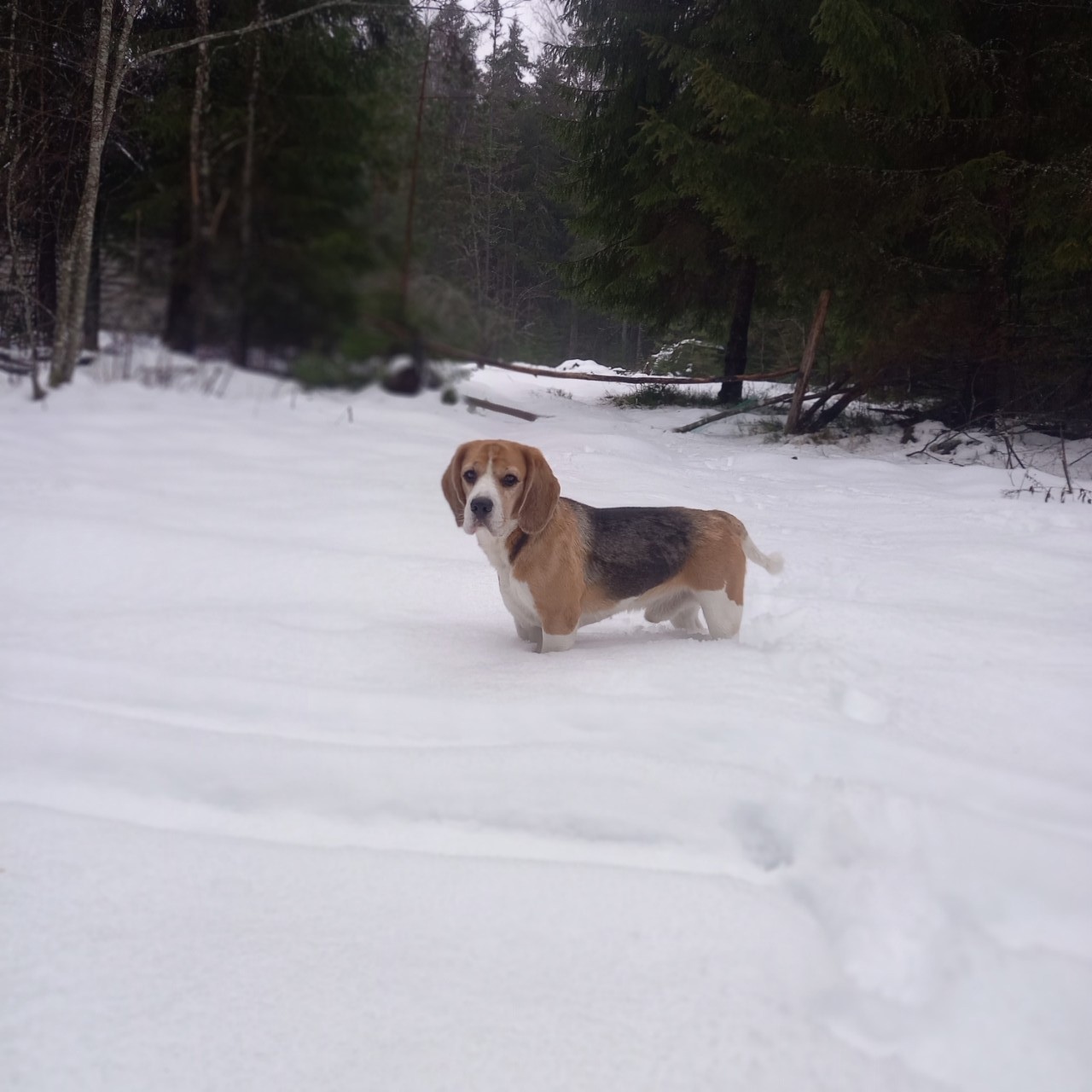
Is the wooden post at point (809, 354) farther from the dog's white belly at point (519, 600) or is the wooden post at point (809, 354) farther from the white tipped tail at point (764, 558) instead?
the dog's white belly at point (519, 600)

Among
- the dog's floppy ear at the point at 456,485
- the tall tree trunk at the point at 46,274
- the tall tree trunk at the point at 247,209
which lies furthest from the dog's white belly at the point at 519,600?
the tall tree trunk at the point at 46,274

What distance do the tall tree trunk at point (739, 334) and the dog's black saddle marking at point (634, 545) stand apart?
2.33 feet

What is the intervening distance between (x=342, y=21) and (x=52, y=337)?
2.64 ft

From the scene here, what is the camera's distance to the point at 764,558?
10.3 feet

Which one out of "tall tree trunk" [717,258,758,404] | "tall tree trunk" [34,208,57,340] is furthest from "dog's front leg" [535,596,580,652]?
"tall tree trunk" [34,208,57,340]

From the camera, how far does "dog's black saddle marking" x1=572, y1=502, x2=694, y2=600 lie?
3166mm

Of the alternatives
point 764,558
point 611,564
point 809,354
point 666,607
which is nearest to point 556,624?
point 611,564

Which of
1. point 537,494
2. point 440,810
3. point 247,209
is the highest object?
point 247,209

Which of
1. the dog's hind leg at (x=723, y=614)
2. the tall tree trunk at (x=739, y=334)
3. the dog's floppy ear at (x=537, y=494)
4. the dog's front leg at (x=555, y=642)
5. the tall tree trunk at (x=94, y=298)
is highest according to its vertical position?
the tall tree trunk at (x=739, y=334)

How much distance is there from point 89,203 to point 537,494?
59.4 inches

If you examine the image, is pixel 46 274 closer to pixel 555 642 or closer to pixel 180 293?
pixel 180 293

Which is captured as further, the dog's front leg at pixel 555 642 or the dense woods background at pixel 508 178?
the dog's front leg at pixel 555 642

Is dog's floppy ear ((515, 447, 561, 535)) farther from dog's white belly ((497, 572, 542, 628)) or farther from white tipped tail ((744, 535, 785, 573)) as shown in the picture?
white tipped tail ((744, 535, 785, 573))

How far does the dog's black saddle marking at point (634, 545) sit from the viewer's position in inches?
125
